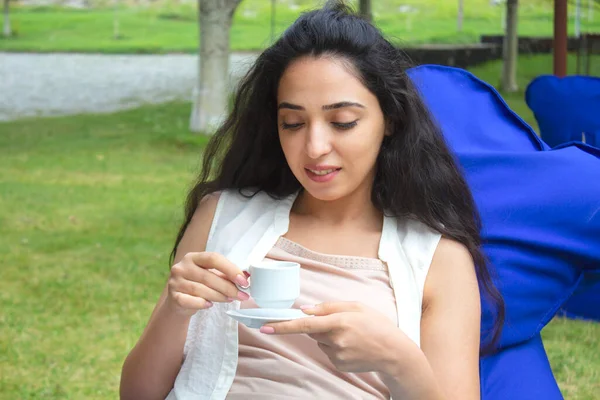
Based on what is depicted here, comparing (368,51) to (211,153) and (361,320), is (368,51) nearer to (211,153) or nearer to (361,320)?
(211,153)

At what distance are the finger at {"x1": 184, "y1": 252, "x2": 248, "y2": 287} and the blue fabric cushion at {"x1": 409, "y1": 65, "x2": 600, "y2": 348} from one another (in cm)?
78

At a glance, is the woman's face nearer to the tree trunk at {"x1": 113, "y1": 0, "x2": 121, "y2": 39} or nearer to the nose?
the nose

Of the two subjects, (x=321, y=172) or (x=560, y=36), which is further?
(x=560, y=36)

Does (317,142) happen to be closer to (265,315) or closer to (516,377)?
(265,315)

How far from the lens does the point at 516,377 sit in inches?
95.0

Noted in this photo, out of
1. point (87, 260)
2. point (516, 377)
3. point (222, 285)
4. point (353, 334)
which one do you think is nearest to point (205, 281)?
point (222, 285)

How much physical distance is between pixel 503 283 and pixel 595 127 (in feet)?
8.70

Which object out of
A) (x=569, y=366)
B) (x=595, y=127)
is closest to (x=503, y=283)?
(x=569, y=366)

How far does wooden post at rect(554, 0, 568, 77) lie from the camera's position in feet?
25.7

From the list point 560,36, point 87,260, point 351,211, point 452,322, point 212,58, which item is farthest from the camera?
point 212,58

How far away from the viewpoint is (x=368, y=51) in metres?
2.13

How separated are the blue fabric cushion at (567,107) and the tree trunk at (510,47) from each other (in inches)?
427

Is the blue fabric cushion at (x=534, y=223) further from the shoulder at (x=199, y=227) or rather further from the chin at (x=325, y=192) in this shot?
the shoulder at (x=199, y=227)

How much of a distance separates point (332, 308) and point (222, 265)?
0.24m
